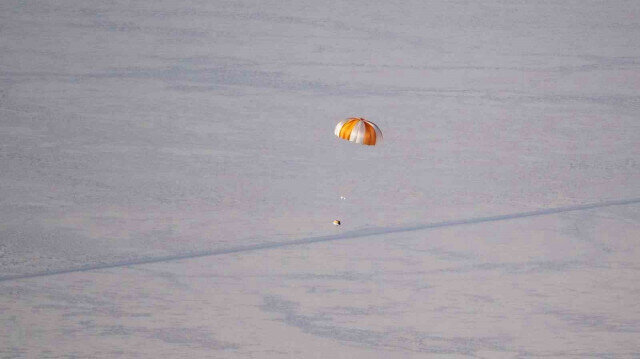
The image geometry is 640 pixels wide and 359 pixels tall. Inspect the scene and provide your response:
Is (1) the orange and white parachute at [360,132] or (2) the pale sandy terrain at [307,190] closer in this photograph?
(2) the pale sandy terrain at [307,190]

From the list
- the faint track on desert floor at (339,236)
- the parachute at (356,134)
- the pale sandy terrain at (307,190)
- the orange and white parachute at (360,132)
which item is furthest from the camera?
the orange and white parachute at (360,132)

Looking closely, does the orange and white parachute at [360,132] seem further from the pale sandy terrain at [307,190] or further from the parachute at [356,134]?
the pale sandy terrain at [307,190]

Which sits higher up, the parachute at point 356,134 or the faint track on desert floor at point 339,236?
the parachute at point 356,134

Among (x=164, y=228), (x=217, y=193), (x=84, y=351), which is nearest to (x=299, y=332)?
(x=84, y=351)

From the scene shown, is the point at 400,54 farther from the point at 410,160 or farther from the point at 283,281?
the point at 283,281

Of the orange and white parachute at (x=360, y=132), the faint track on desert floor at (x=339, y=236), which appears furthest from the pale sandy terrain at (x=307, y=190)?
the orange and white parachute at (x=360, y=132)

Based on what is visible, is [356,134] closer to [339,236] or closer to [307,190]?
[307,190]

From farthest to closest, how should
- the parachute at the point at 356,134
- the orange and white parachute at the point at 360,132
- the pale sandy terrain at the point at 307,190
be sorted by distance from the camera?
the orange and white parachute at the point at 360,132
the parachute at the point at 356,134
the pale sandy terrain at the point at 307,190
